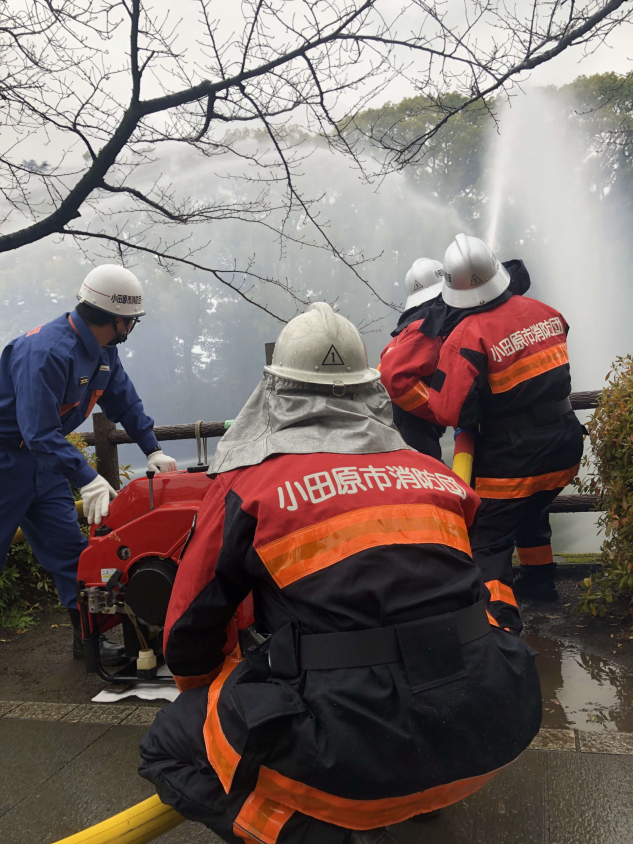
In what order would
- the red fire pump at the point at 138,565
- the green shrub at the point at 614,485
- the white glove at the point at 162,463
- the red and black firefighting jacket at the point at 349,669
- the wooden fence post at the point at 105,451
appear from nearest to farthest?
the red and black firefighting jacket at the point at 349,669 < the red fire pump at the point at 138,565 < the green shrub at the point at 614,485 < the white glove at the point at 162,463 < the wooden fence post at the point at 105,451

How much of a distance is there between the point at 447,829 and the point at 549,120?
87.9 ft

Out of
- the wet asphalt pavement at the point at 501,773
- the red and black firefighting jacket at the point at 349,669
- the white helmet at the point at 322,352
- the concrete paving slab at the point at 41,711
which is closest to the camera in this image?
the red and black firefighting jacket at the point at 349,669

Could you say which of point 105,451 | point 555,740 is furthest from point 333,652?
point 105,451

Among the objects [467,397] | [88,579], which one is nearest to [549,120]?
[467,397]

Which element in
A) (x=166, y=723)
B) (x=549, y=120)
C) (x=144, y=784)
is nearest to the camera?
(x=166, y=723)

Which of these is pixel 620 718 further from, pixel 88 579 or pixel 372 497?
pixel 88 579

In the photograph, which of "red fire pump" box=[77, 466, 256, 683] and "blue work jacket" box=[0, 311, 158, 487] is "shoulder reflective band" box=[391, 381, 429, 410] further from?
"blue work jacket" box=[0, 311, 158, 487]

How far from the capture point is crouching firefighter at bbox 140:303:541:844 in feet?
4.05

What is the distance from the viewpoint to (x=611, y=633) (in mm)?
3232

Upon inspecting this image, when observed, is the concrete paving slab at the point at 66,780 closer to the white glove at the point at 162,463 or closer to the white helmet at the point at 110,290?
the white glove at the point at 162,463

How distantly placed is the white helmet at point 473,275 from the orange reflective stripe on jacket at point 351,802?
108 inches

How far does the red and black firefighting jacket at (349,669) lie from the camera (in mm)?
1227

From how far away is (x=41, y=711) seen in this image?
110 inches

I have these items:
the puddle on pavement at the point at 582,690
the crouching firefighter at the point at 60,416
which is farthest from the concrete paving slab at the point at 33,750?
the puddle on pavement at the point at 582,690
